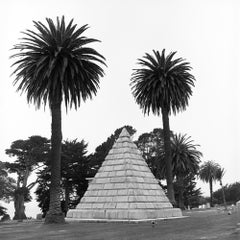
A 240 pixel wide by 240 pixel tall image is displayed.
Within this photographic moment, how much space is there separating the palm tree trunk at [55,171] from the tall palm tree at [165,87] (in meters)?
19.3

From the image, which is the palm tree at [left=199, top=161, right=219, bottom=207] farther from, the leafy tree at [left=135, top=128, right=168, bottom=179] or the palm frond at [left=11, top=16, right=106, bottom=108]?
the palm frond at [left=11, top=16, right=106, bottom=108]

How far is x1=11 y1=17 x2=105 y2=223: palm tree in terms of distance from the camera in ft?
114

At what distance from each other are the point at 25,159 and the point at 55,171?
147 ft

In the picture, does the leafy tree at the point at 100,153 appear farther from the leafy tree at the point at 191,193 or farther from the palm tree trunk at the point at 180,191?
the leafy tree at the point at 191,193

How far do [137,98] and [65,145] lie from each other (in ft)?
107

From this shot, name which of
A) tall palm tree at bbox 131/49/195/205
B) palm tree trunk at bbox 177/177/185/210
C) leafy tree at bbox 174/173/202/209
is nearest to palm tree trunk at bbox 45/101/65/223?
tall palm tree at bbox 131/49/195/205

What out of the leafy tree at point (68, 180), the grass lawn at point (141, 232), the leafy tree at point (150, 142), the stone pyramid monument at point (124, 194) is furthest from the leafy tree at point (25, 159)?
the grass lawn at point (141, 232)

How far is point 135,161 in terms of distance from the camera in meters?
38.1

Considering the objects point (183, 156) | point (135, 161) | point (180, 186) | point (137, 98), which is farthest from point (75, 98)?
point (180, 186)

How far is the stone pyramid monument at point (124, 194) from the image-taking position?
33.9m

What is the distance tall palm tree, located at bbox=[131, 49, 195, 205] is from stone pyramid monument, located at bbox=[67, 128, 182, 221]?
1308cm

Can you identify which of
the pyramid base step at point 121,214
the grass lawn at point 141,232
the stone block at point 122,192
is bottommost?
the grass lawn at point 141,232

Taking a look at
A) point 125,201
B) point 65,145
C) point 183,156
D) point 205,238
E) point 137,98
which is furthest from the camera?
point 65,145

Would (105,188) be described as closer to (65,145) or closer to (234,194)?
(65,145)
